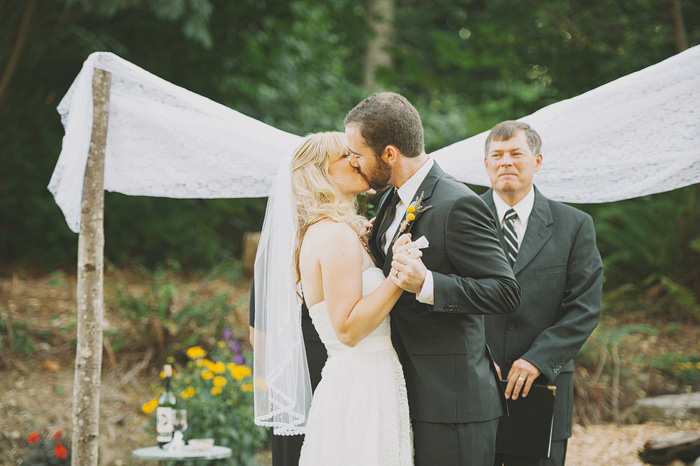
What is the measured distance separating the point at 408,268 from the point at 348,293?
11.7 inches

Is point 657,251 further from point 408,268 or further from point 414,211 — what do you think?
Result: point 408,268

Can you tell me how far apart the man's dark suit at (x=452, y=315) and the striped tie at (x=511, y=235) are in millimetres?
713

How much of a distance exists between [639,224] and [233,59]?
5.78 metres

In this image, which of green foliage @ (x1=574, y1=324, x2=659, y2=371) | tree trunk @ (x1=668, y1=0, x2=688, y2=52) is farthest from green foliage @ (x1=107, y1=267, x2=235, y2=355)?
tree trunk @ (x1=668, y1=0, x2=688, y2=52)

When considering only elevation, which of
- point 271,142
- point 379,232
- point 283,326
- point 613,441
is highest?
point 271,142

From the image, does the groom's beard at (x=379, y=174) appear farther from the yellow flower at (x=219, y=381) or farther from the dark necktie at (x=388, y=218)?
the yellow flower at (x=219, y=381)

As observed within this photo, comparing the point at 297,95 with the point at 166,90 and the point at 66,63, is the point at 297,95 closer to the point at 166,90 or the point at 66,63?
the point at 66,63

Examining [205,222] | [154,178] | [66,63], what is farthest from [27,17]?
[205,222]

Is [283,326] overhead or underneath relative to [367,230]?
underneath

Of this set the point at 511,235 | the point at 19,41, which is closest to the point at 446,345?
the point at 511,235

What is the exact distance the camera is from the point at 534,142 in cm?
341

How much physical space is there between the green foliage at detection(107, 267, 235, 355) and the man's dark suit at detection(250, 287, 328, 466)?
284cm

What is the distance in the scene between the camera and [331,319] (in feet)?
8.81

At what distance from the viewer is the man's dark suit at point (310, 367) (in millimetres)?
3689
